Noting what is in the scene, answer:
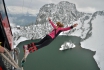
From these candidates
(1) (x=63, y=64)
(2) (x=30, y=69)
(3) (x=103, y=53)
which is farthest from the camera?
(3) (x=103, y=53)

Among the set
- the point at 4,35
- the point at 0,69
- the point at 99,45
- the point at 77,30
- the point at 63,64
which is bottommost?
the point at 77,30

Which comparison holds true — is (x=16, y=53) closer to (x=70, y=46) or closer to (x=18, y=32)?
(x=70, y=46)

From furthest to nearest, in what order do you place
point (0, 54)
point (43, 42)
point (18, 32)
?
point (18, 32)
point (43, 42)
point (0, 54)

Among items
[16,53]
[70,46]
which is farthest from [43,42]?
[70,46]

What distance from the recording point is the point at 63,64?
58500 mm

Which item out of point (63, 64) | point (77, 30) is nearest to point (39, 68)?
point (63, 64)

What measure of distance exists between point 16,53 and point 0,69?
10.2ft

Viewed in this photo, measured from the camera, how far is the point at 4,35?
6.30m

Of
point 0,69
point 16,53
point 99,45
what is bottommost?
point 99,45

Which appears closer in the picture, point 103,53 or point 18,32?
point 103,53

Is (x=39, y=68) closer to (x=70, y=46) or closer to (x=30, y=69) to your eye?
(x=30, y=69)

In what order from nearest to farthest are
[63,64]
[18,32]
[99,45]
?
1. [63,64]
2. [99,45]
3. [18,32]

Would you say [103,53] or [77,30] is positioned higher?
[103,53]

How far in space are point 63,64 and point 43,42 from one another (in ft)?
173
